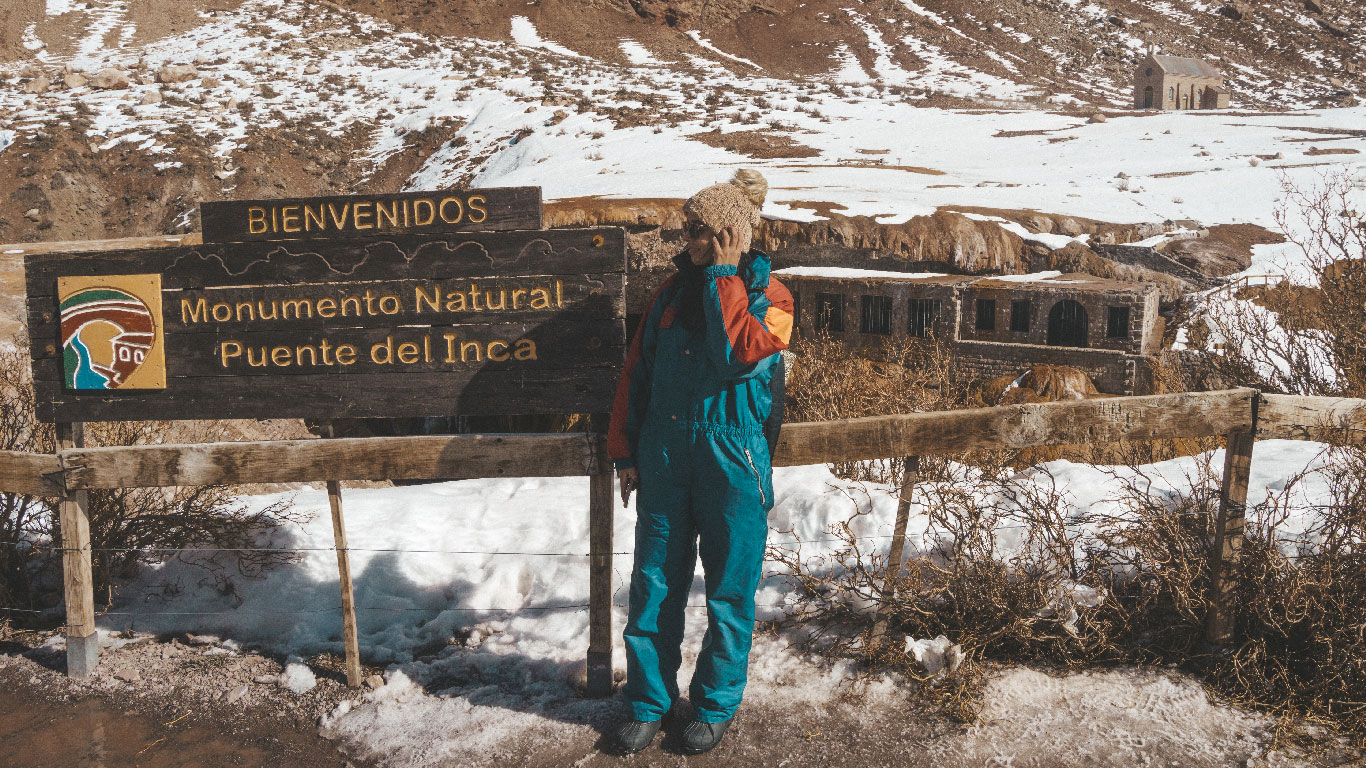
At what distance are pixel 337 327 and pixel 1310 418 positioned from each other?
3.61 meters

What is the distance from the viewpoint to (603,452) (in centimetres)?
348

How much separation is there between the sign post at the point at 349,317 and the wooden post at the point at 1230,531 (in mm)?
2209

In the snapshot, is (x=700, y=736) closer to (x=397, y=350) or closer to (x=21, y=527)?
(x=397, y=350)

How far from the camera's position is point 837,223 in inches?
660

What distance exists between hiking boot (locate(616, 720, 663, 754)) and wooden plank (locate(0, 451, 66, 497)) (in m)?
2.41

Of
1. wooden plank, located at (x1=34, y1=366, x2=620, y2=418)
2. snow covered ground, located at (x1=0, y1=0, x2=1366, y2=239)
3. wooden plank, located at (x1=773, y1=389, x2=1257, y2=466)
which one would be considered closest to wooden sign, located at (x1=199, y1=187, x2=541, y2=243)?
wooden plank, located at (x1=34, y1=366, x2=620, y2=418)

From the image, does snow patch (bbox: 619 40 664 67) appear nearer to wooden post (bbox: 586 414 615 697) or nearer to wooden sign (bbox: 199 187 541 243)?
wooden sign (bbox: 199 187 541 243)

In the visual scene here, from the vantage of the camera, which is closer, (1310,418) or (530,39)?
(1310,418)

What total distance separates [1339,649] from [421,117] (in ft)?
114

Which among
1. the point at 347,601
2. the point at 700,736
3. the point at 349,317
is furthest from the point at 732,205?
the point at 347,601

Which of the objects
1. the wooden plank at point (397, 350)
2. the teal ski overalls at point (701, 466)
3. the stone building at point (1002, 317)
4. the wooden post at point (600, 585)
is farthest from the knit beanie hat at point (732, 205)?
the stone building at point (1002, 317)

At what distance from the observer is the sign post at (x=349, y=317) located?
3.54 meters

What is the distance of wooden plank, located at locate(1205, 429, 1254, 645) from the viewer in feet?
10.9

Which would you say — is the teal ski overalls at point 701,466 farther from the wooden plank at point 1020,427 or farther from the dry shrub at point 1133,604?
the dry shrub at point 1133,604
